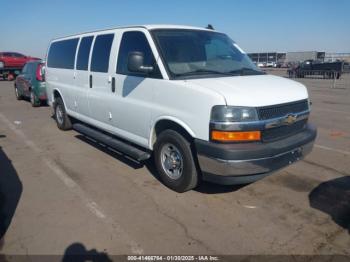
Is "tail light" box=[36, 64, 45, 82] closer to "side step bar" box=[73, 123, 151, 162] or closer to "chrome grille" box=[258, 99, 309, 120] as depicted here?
"side step bar" box=[73, 123, 151, 162]

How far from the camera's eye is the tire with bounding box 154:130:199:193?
4.14 m

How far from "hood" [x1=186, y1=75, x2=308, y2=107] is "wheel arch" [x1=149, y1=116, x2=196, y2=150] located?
1.75 ft

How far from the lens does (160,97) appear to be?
4387 mm

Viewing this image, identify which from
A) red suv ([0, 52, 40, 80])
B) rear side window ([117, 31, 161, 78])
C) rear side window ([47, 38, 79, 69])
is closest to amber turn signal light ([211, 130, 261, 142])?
rear side window ([117, 31, 161, 78])

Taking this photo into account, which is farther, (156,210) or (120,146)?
(120,146)

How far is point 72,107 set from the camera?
722cm

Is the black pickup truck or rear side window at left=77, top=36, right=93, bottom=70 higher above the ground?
rear side window at left=77, top=36, right=93, bottom=70

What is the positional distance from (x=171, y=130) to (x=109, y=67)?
184 centimetres

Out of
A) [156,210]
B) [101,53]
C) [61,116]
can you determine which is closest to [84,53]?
[101,53]

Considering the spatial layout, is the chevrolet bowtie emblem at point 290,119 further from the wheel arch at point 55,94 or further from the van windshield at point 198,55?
the wheel arch at point 55,94

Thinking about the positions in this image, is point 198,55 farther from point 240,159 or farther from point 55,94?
point 55,94

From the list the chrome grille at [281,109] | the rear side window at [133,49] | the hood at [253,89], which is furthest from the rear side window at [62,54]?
the chrome grille at [281,109]

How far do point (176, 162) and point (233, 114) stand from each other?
118 centimetres

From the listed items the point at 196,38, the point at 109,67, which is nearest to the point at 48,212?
the point at 109,67
